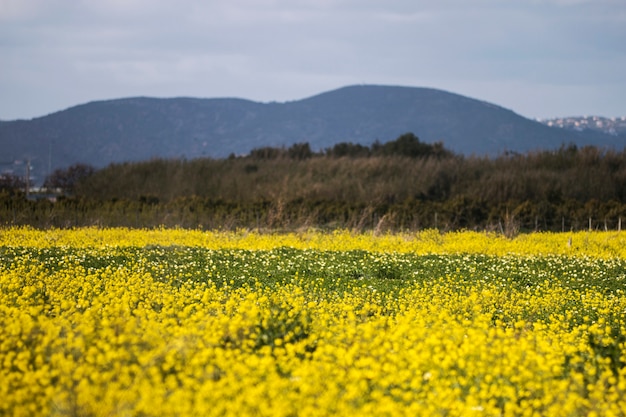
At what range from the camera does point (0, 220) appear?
1050 inches

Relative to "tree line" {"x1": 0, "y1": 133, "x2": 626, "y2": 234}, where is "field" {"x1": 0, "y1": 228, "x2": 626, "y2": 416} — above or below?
below

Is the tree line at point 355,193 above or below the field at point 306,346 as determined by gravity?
above

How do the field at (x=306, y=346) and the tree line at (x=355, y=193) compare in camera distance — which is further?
the tree line at (x=355, y=193)

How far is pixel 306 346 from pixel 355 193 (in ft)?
108

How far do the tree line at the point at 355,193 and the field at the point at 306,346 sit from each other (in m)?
11.5

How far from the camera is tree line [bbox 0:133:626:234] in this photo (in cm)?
3022

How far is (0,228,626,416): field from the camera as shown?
19.7 ft

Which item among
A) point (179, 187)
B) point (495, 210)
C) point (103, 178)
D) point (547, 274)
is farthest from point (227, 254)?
point (103, 178)

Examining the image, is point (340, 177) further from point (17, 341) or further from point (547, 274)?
point (17, 341)

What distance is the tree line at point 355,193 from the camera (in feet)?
99.1

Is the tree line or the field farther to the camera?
the tree line

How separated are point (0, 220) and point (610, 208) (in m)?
24.9

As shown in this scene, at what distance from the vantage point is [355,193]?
4122 cm

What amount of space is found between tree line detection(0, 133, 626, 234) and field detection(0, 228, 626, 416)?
11.5 metres
